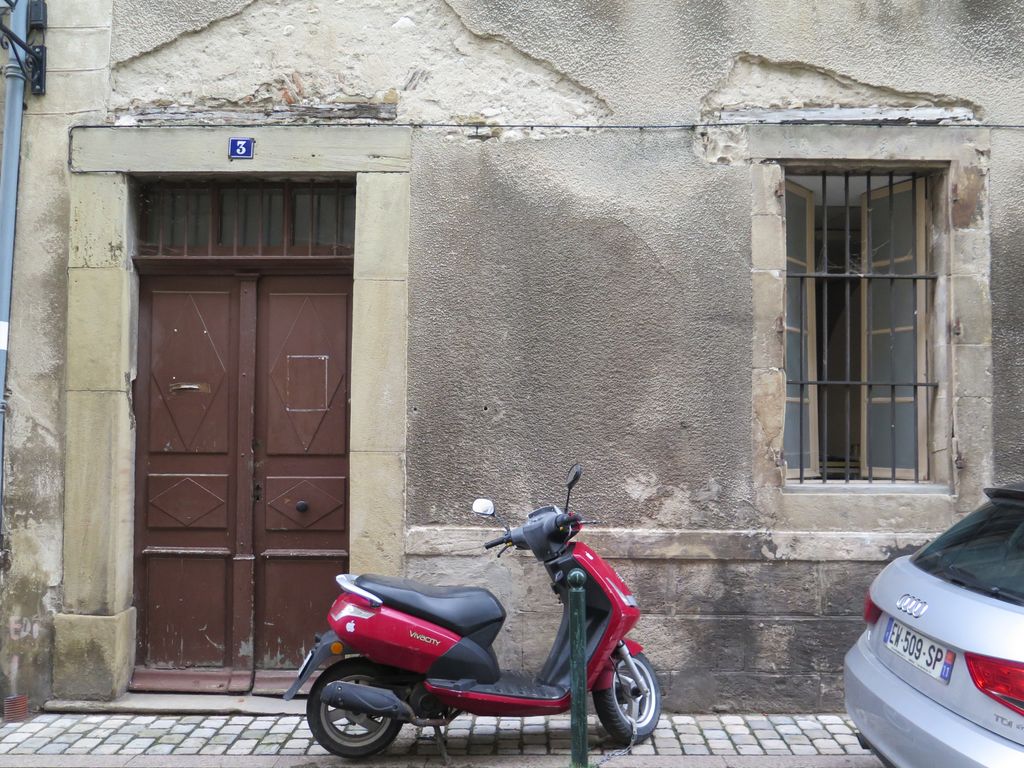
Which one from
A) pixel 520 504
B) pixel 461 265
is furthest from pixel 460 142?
pixel 520 504

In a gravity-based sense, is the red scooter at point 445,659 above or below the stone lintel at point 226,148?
below

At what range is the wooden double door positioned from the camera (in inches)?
218

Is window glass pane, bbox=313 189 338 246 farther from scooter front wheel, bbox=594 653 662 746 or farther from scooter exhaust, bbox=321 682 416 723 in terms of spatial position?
scooter front wheel, bbox=594 653 662 746

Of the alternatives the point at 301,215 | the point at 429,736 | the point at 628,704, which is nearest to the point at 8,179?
the point at 301,215

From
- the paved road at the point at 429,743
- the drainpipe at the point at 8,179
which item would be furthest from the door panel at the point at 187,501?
the paved road at the point at 429,743

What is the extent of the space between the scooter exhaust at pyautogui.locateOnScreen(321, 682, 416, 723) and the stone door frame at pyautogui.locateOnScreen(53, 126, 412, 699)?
106 cm

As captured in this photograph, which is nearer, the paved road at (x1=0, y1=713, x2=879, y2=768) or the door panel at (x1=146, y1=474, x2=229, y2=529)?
the paved road at (x1=0, y1=713, x2=879, y2=768)

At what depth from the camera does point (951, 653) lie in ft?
9.85

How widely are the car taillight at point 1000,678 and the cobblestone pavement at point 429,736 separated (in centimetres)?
190

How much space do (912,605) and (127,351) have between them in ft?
14.6

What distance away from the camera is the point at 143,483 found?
5.61 metres

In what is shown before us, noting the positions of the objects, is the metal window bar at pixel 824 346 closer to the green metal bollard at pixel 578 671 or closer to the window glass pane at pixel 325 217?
the green metal bollard at pixel 578 671

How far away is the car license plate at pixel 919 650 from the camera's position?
303 centimetres

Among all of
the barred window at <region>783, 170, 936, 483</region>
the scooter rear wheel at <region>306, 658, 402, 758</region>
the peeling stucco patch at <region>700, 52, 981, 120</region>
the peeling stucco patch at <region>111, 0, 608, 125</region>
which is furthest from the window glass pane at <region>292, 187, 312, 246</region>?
the barred window at <region>783, 170, 936, 483</region>
